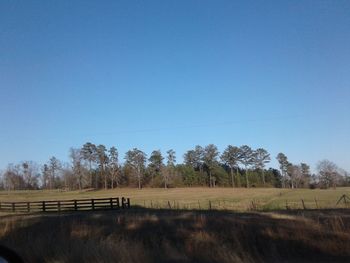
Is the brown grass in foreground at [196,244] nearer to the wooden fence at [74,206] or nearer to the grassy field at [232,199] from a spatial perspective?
the grassy field at [232,199]

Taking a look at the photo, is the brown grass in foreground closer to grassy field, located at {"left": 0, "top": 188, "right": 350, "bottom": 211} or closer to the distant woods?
grassy field, located at {"left": 0, "top": 188, "right": 350, "bottom": 211}

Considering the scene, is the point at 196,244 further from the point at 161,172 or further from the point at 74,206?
the point at 161,172

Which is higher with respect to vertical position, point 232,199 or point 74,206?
point 74,206

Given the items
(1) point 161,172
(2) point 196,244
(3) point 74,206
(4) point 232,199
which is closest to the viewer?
(2) point 196,244

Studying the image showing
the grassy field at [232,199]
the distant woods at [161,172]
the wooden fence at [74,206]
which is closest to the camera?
the wooden fence at [74,206]

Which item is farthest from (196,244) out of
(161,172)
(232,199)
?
(161,172)

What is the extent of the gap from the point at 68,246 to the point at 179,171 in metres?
150

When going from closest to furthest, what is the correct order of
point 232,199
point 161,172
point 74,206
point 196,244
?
1. point 196,244
2. point 74,206
3. point 232,199
4. point 161,172

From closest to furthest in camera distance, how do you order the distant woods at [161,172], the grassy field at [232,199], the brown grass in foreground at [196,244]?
the brown grass in foreground at [196,244]
the grassy field at [232,199]
the distant woods at [161,172]

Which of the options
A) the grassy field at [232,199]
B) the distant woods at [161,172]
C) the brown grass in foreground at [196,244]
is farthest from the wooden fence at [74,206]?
the distant woods at [161,172]

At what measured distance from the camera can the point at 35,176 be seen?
Result: 580 ft

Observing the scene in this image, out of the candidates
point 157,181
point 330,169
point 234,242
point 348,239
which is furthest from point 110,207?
point 330,169

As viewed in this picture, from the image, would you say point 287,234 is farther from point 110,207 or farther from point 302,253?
point 110,207

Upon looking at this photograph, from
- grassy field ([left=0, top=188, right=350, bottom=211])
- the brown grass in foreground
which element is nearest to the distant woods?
grassy field ([left=0, top=188, right=350, bottom=211])
